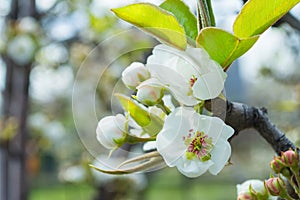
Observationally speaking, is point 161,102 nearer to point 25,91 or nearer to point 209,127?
point 209,127

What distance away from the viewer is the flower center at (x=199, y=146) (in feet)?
1.18

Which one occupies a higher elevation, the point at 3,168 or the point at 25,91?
the point at 25,91

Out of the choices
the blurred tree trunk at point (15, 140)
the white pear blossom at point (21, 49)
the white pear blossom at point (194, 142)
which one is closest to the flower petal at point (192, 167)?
the white pear blossom at point (194, 142)

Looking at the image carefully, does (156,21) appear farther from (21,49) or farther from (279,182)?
(21,49)

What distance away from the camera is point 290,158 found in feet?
1.19

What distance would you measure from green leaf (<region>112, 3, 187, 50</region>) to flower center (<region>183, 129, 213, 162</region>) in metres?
0.06

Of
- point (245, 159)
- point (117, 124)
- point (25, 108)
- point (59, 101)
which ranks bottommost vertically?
point (245, 159)

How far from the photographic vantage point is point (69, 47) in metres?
1.96

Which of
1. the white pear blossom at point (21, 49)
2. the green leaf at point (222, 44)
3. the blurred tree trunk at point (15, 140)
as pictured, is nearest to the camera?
the green leaf at point (222, 44)

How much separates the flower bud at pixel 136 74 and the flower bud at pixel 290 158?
116 millimetres

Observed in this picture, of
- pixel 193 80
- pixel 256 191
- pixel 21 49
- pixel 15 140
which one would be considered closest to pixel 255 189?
pixel 256 191

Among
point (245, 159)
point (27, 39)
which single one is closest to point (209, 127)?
point (27, 39)

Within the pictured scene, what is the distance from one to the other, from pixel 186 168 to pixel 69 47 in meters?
1.65

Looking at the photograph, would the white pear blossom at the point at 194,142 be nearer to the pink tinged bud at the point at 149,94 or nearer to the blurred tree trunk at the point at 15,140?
the pink tinged bud at the point at 149,94
